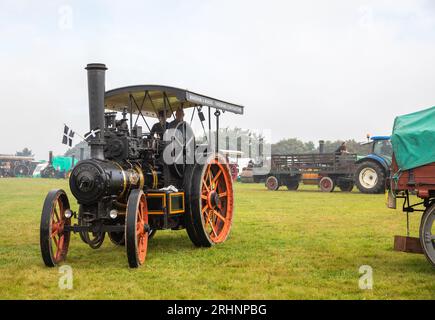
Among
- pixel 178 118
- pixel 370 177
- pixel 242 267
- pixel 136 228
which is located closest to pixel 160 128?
pixel 178 118

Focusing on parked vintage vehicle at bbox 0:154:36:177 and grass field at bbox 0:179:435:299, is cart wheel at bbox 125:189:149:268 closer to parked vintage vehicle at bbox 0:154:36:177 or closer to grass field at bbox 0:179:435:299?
grass field at bbox 0:179:435:299

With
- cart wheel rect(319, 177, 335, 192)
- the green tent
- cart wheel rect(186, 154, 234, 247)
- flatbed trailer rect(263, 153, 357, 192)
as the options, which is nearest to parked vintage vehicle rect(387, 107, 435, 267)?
cart wheel rect(186, 154, 234, 247)

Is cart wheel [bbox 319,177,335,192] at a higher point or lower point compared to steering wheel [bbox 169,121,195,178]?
lower

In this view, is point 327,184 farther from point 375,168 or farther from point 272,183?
point 375,168

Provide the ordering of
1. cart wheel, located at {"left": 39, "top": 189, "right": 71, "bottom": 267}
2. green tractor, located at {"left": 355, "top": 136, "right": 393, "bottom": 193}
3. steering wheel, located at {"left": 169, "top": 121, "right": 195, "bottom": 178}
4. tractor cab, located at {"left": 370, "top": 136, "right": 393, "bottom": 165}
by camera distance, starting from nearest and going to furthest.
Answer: cart wheel, located at {"left": 39, "top": 189, "right": 71, "bottom": 267}
steering wheel, located at {"left": 169, "top": 121, "right": 195, "bottom": 178}
green tractor, located at {"left": 355, "top": 136, "right": 393, "bottom": 193}
tractor cab, located at {"left": 370, "top": 136, "right": 393, "bottom": 165}

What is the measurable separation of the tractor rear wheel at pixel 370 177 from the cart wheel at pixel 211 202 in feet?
37.3

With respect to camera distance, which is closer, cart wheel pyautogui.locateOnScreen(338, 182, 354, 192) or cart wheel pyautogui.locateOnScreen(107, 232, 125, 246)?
cart wheel pyautogui.locateOnScreen(107, 232, 125, 246)

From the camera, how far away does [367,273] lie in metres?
5.46

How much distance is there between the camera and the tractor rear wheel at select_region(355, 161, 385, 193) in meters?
18.2

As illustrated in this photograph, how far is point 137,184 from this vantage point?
661cm

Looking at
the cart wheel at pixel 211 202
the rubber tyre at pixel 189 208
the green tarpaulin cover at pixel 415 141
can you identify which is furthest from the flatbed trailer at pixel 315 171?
the green tarpaulin cover at pixel 415 141

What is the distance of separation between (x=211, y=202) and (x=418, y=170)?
3.01 meters
